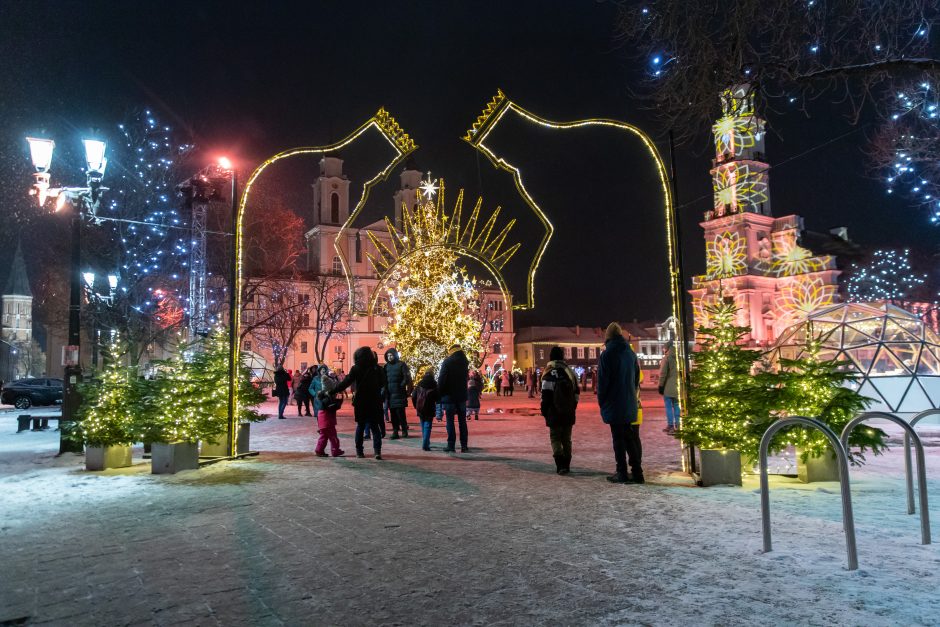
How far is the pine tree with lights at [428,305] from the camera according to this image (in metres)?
19.7

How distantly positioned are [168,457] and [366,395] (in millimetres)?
3071

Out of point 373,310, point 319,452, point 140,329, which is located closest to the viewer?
point 319,452

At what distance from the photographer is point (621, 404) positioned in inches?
319

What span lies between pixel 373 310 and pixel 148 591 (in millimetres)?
15489

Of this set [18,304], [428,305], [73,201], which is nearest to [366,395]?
[73,201]

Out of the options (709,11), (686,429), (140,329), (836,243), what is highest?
(836,243)

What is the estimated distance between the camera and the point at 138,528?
6117 mm

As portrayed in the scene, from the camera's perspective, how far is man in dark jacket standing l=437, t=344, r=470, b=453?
1157 centimetres

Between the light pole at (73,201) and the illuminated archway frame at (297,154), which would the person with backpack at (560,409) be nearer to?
the illuminated archway frame at (297,154)

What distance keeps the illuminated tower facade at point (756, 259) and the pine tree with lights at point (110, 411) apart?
175 feet

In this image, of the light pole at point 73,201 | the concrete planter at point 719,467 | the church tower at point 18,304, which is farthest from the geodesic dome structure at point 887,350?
the church tower at point 18,304

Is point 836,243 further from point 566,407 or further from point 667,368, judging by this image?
point 566,407

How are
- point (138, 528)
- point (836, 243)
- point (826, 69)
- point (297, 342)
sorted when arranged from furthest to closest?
point (836, 243), point (297, 342), point (826, 69), point (138, 528)

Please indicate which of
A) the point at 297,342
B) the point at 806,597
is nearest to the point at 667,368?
the point at 806,597
